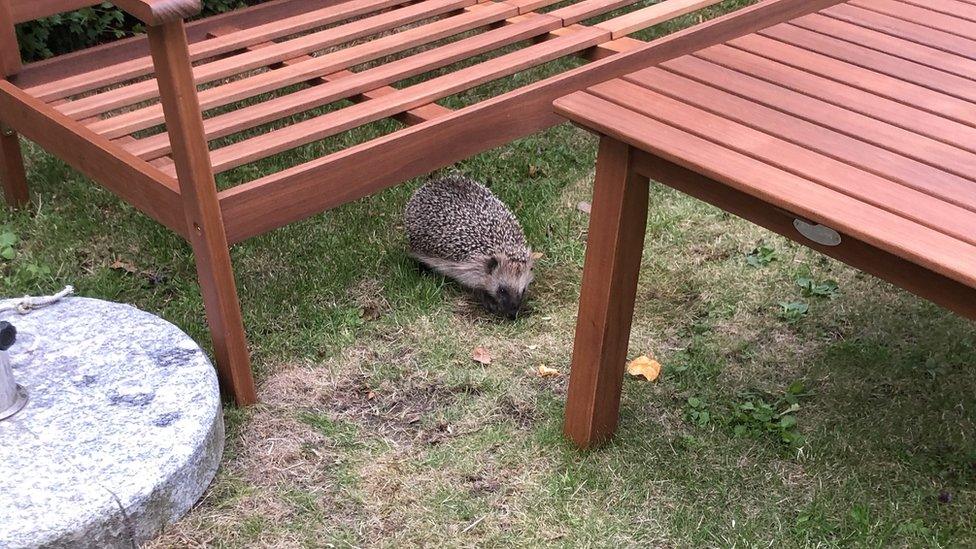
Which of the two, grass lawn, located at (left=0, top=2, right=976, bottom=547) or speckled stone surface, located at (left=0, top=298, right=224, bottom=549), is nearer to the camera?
speckled stone surface, located at (left=0, top=298, right=224, bottom=549)

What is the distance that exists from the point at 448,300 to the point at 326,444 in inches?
36.1

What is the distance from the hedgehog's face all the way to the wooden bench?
1.41 feet

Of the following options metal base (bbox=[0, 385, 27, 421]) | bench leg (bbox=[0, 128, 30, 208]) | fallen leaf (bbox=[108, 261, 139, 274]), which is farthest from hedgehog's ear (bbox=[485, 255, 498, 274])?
bench leg (bbox=[0, 128, 30, 208])

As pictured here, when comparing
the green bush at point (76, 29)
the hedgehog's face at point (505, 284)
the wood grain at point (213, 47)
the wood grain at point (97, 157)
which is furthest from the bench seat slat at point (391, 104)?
the green bush at point (76, 29)

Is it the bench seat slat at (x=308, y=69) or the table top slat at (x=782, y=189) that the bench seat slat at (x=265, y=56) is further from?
the table top slat at (x=782, y=189)

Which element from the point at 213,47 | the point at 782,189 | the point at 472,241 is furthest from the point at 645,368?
the point at 213,47

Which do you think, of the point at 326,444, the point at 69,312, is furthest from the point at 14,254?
the point at 326,444

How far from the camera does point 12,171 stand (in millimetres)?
3842

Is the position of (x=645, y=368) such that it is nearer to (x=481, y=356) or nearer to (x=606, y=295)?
(x=481, y=356)

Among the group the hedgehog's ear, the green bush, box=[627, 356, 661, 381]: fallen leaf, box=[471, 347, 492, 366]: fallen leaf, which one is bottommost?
box=[471, 347, 492, 366]: fallen leaf

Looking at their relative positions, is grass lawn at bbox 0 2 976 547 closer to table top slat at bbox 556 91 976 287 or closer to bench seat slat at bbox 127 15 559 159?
bench seat slat at bbox 127 15 559 159

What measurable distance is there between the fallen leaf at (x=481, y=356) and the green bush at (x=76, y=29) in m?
3.14

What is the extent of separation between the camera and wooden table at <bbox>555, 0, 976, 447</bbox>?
2.07m

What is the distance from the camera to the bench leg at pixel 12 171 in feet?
12.3
